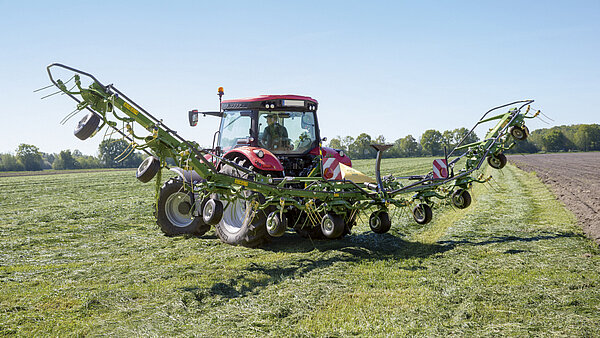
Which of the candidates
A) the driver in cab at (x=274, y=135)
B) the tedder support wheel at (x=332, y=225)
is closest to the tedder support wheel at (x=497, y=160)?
the tedder support wheel at (x=332, y=225)

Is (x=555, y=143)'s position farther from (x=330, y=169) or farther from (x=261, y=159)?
(x=261, y=159)

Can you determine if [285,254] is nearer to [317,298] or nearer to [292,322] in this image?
[317,298]

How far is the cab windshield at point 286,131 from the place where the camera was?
703 centimetres

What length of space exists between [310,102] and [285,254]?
2.57 m

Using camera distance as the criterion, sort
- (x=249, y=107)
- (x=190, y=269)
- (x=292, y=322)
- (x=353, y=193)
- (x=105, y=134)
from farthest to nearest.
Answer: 1. (x=249, y=107)
2. (x=353, y=193)
3. (x=190, y=269)
4. (x=105, y=134)
5. (x=292, y=322)

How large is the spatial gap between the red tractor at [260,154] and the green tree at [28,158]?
1974 inches

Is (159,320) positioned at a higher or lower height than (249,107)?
lower

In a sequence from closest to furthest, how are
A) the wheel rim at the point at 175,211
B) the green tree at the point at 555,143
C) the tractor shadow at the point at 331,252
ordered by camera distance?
the tractor shadow at the point at 331,252, the wheel rim at the point at 175,211, the green tree at the point at 555,143

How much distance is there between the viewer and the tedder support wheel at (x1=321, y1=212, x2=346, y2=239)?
5.89 metres

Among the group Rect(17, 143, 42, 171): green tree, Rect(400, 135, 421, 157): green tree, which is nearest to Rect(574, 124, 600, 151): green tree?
Rect(400, 135, 421, 157): green tree

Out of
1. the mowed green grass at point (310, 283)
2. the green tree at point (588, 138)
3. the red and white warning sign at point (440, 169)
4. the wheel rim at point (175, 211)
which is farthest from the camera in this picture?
the green tree at point (588, 138)

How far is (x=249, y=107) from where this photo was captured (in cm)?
698

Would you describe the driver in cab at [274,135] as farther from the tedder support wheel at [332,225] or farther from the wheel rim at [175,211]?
the wheel rim at [175,211]

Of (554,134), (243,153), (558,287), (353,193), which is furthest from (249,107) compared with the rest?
(554,134)
